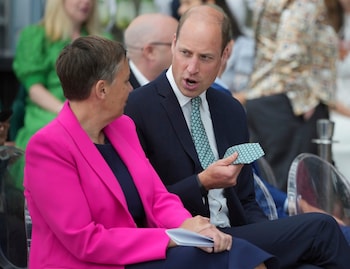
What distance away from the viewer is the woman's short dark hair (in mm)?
4027

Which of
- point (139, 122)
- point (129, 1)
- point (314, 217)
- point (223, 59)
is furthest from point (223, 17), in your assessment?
point (129, 1)

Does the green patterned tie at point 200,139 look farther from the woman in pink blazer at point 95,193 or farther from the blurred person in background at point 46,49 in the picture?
the blurred person in background at point 46,49

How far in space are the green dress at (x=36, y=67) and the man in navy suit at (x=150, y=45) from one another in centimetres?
118

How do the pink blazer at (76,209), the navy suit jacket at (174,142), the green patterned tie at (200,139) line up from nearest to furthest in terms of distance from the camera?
the pink blazer at (76,209) < the navy suit jacket at (174,142) < the green patterned tie at (200,139)

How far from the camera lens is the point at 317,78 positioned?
7.16 m

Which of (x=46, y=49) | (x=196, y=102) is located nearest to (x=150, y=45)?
(x=196, y=102)

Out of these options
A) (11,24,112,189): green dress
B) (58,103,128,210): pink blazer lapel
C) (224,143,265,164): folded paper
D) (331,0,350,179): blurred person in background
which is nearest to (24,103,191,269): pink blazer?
(58,103,128,210): pink blazer lapel

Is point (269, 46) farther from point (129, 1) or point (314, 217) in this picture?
point (314, 217)

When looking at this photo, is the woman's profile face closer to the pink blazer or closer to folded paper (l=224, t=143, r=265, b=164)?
folded paper (l=224, t=143, r=265, b=164)

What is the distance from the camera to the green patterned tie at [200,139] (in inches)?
184

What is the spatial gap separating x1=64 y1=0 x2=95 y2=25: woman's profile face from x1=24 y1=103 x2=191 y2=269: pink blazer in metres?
3.16

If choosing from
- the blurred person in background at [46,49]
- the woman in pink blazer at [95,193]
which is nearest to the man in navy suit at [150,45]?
the blurred person in background at [46,49]

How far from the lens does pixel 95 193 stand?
3.96 meters

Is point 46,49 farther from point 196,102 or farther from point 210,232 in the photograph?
point 210,232
